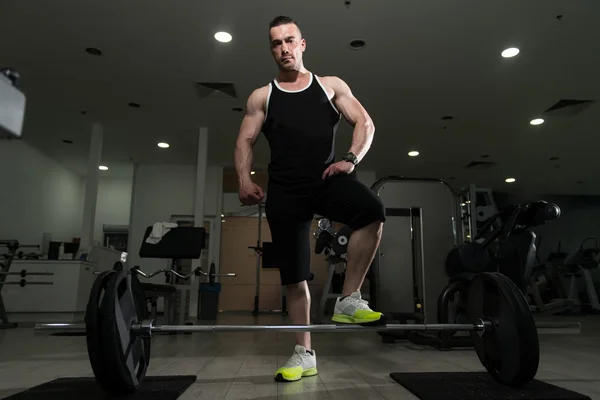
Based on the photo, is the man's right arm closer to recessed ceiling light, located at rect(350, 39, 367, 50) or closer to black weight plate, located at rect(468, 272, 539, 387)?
black weight plate, located at rect(468, 272, 539, 387)

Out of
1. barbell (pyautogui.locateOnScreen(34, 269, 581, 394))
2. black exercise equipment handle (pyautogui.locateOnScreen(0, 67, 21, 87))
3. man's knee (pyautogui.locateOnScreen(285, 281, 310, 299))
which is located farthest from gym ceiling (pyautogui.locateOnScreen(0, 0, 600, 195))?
black exercise equipment handle (pyautogui.locateOnScreen(0, 67, 21, 87))

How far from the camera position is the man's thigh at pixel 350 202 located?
5.25 feet

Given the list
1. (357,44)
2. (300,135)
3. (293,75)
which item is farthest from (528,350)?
(357,44)

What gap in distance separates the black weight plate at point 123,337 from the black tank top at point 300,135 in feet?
2.25

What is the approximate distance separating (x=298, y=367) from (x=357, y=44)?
321cm

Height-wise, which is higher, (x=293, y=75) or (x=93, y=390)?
(x=293, y=75)

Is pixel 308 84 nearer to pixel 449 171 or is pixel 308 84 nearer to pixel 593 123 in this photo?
pixel 593 123

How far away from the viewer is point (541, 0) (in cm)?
341

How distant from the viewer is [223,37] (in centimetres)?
402

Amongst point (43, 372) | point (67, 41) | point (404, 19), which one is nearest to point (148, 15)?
point (67, 41)

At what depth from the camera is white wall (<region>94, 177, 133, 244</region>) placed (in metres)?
8.54

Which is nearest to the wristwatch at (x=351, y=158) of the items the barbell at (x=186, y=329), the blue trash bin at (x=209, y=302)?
the barbell at (x=186, y=329)

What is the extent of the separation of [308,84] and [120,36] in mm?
2977

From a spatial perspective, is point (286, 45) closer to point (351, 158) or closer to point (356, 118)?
point (356, 118)
